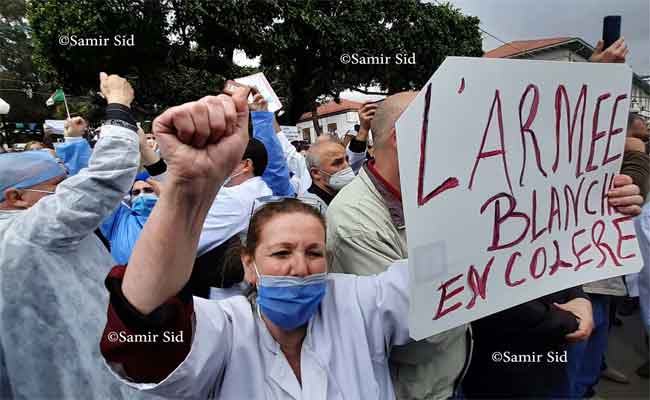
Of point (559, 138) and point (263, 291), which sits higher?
point (559, 138)

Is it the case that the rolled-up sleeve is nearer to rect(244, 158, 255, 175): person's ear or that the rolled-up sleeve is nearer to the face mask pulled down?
rect(244, 158, 255, 175): person's ear

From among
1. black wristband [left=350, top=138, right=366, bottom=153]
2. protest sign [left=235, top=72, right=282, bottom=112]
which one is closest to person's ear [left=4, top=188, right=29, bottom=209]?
protest sign [left=235, top=72, right=282, bottom=112]

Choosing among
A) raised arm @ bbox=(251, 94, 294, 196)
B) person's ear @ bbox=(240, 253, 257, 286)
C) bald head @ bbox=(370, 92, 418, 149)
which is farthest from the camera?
raised arm @ bbox=(251, 94, 294, 196)

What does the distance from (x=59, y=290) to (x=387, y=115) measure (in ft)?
3.40

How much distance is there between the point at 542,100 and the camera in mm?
1026

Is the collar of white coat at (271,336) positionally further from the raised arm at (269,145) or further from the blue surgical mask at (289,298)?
the raised arm at (269,145)

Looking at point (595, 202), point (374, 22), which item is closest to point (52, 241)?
point (595, 202)

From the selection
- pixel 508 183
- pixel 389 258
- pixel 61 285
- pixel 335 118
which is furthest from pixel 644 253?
pixel 335 118

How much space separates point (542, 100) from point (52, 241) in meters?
1.32

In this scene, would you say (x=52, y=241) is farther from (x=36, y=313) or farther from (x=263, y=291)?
(x=263, y=291)

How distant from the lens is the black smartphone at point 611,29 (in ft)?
4.23

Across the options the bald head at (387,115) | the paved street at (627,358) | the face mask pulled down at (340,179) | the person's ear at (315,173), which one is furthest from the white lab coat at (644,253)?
the person's ear at (315,173)

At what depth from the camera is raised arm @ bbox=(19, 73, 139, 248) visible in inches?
43.4

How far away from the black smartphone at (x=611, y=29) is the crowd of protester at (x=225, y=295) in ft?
0.16
